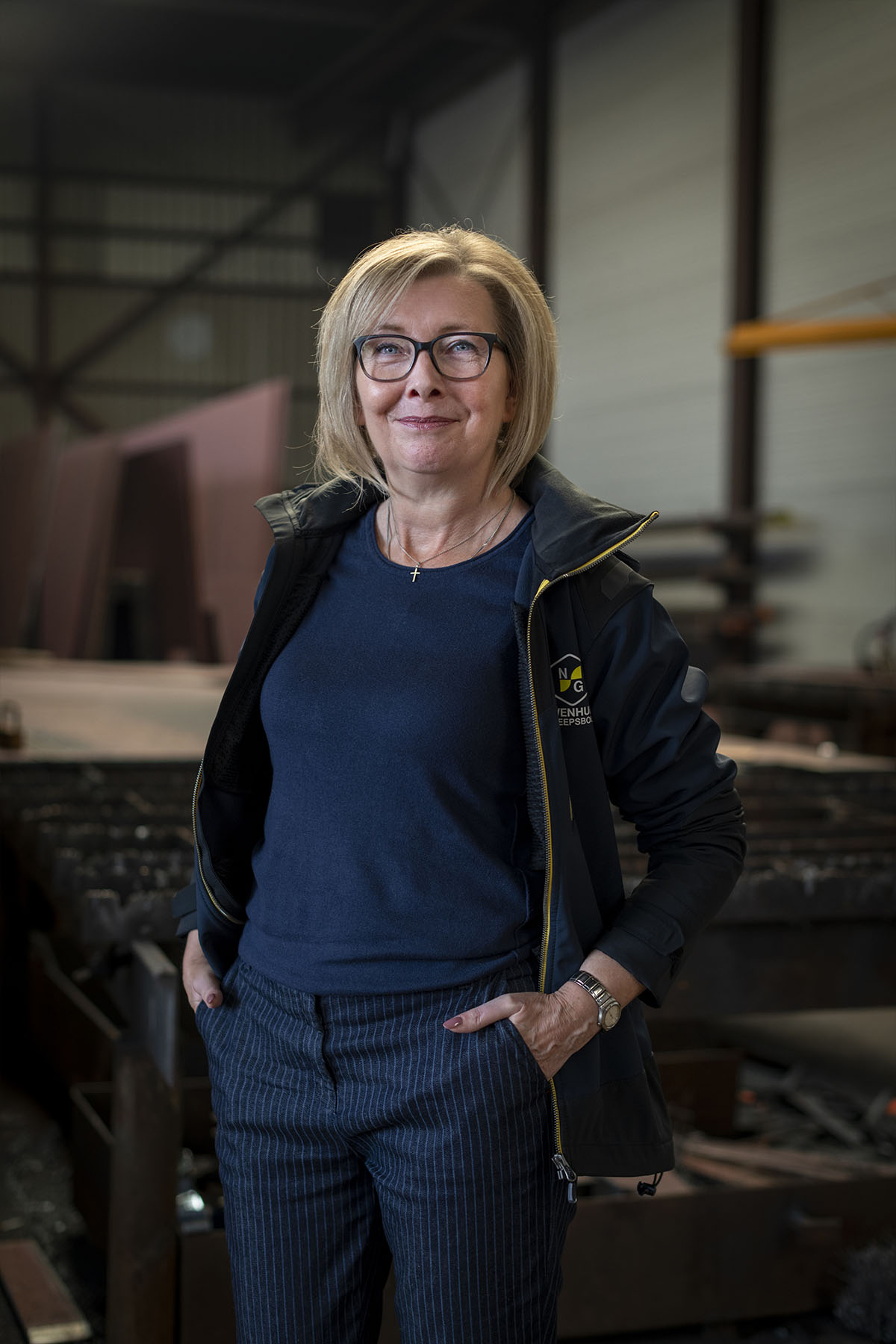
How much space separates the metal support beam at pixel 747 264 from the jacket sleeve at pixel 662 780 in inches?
339

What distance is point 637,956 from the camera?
1180 millimetres

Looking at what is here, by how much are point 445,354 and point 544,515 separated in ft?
0.58

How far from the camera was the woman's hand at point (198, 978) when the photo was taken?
1312mm

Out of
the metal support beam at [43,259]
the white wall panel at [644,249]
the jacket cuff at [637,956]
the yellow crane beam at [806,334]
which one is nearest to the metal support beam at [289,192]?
the metal support beam at [43,259]

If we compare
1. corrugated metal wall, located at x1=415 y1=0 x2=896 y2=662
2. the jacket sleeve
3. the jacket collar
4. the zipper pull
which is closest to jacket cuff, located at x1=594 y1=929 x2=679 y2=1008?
the jacket sleeve

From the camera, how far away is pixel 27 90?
46.8ft

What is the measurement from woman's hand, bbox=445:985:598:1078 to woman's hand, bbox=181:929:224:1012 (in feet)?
0.98

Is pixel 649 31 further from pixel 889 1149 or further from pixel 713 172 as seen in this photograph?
pixel 889 1149

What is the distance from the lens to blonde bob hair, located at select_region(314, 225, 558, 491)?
1.21m

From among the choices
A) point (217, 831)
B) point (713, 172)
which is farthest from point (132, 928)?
point (713, 172)

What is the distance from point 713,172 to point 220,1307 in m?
10.0

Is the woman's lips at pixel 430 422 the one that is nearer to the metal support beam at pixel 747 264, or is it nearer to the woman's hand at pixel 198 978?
the woman's hand at pixel 198 978

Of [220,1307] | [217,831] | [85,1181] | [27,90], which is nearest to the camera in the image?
[217,831]

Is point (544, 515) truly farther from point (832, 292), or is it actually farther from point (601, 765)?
point (832, 292)
